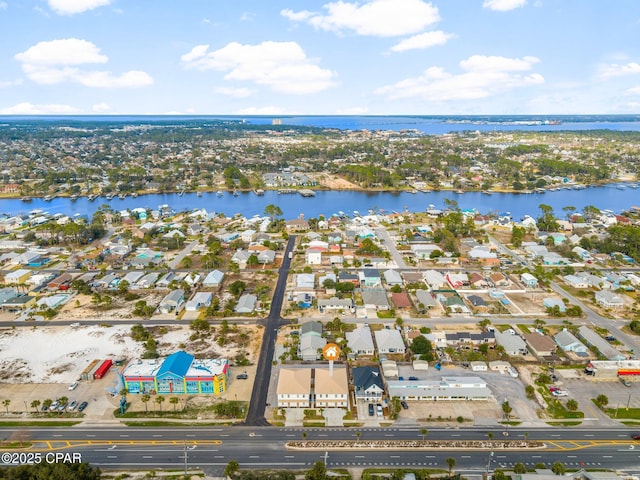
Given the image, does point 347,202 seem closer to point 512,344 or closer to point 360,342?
point 360,342

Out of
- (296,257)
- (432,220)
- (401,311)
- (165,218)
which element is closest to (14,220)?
(165,218)

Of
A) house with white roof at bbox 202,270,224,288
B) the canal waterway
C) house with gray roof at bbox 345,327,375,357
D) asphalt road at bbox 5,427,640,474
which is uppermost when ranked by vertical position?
the canal waterway

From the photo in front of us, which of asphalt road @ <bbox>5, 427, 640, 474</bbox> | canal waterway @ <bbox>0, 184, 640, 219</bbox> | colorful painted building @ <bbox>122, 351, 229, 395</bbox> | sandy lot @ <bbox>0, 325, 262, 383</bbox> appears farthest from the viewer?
Result: canal waterway @ <bbox>0, 184, 640, 219</bbox>

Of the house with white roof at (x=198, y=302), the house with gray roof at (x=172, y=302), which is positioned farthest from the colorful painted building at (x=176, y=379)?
the house with white roof at (x=198, y=302)

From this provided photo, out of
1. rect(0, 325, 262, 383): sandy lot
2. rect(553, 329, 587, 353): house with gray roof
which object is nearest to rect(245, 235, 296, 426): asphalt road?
rect(0, 325, 262, 383): sandy lot

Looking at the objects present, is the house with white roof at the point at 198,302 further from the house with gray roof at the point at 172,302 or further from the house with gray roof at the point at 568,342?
the house with gray roof at the point at 568,342

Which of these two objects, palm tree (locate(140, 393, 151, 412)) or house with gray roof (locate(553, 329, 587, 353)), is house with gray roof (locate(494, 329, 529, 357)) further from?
palm tree (locate(140, 393, 151, 412))

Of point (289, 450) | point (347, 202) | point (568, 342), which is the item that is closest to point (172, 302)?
point (289, 450)

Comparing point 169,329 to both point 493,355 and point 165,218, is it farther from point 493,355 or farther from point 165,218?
point 165,218
